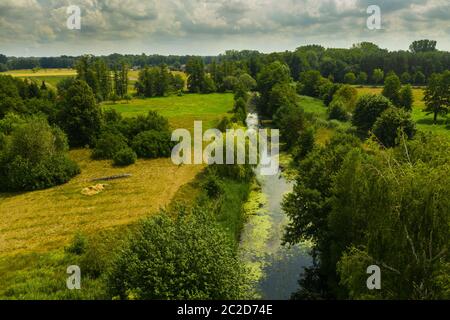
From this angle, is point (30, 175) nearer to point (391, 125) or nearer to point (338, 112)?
point (391, 125)

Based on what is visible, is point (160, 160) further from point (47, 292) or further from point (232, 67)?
point (232, 67)

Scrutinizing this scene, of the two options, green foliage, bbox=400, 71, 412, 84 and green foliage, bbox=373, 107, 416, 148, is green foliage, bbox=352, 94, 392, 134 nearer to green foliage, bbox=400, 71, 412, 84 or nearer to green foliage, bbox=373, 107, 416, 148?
green foliage, bbox=373, 107, 416, 148

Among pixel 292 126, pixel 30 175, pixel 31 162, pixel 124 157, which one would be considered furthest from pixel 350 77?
pixel 30 175

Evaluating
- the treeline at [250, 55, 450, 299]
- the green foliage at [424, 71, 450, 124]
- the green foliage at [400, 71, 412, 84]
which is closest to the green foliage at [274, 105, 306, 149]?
the treeline at [250, 55, 450, 299]

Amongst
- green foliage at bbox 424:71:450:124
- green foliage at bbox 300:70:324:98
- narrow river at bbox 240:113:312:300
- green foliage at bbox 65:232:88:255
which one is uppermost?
green foliage at bbox 300:70:324:98

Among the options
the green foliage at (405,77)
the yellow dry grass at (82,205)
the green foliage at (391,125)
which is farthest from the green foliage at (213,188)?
the green foliage at (405,77)

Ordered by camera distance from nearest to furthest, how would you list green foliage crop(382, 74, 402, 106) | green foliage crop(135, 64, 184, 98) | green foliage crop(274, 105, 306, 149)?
1. green foliage crop(274, 105, 306, 149)
2. green foliage crop(382, 74, 402, 106)
3. green foliage crop(135, 64, 184, 98)

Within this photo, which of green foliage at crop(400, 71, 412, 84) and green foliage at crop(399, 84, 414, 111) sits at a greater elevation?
green foliage at crop(400, 71, 412, 84)
